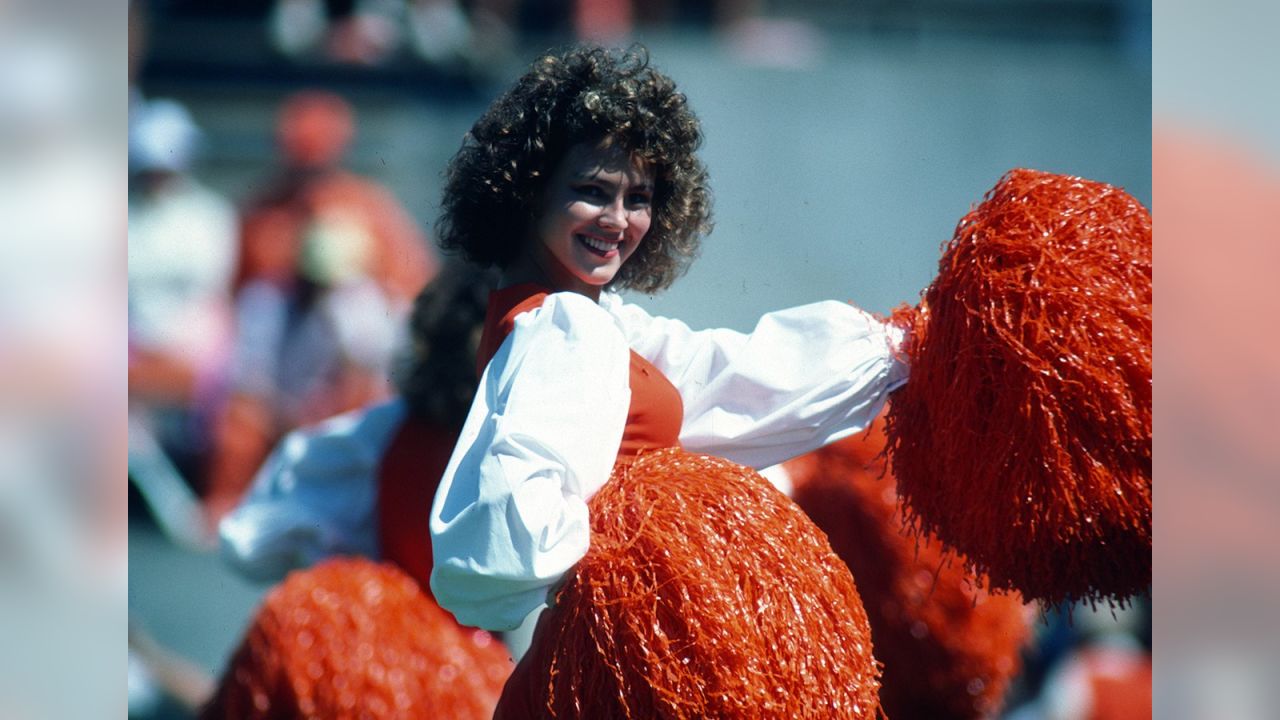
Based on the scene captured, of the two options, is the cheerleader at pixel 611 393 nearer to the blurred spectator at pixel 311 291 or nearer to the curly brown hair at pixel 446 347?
the curly brown hair at pixel 446 347

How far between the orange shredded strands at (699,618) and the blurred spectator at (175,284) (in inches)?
56.9

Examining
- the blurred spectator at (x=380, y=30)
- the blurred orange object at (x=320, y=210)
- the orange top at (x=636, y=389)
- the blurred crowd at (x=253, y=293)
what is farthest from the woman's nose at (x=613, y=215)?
the blurred orange object at (x=320, y=210)

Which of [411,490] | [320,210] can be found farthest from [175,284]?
[411,490]

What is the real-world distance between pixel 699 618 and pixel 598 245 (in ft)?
1.66

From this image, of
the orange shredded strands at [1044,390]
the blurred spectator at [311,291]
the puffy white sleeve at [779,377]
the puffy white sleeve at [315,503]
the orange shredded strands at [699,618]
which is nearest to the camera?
the orange shredded strands at [699,618]

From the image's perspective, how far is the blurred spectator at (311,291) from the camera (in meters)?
3.03

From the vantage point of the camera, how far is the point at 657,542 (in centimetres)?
153

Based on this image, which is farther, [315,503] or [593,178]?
[315,503]

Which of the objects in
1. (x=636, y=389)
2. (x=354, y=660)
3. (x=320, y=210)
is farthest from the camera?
(x=320, y=210)

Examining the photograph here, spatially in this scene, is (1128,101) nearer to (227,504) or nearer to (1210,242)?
(1210,242)

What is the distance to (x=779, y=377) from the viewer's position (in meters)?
1.85

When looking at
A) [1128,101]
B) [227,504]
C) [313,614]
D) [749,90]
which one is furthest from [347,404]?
[1128,101]

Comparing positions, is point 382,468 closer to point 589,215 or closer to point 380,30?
point 589,215

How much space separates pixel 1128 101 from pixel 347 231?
1.74m
